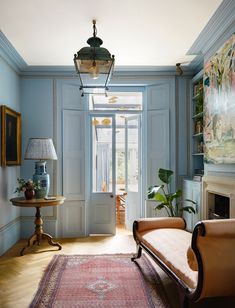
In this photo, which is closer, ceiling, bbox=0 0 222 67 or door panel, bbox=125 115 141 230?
ceiling, bbox=0 0 222 67

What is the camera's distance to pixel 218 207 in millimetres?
3930

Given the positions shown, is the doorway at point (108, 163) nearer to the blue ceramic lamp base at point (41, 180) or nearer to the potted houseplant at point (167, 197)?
the potted houseplant at point (167, 197)

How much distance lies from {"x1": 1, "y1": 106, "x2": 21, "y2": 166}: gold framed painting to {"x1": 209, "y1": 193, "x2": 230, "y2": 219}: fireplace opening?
2836 mm

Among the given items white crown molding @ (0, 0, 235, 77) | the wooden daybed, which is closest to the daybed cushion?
the wooden daybed

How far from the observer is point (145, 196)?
5.29 meters

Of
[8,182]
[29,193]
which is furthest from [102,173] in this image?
[8,182]

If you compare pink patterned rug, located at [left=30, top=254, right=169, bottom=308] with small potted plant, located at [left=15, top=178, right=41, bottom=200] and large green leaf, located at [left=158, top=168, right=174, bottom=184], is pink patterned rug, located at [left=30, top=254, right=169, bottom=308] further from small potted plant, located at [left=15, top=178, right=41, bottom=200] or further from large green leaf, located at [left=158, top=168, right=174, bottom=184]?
large green leaf, located at [left=158, top=168, right=174, bottom=184]

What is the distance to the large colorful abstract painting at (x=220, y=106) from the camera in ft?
A: 10.6

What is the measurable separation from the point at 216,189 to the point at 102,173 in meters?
2.17

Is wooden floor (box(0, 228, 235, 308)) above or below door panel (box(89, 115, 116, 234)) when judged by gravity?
below

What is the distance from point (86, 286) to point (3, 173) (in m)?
2.00

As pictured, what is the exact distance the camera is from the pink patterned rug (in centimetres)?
270

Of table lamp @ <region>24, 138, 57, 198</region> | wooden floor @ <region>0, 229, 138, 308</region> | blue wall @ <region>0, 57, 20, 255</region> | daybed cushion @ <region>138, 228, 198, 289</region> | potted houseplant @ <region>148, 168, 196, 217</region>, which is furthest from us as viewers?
potted houseplant @ <region>148, 168, 196, 217</region>

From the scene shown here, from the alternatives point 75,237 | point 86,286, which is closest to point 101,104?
point 75,237
